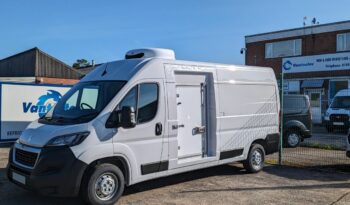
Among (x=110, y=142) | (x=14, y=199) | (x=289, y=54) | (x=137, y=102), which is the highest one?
(x=289, y=54)

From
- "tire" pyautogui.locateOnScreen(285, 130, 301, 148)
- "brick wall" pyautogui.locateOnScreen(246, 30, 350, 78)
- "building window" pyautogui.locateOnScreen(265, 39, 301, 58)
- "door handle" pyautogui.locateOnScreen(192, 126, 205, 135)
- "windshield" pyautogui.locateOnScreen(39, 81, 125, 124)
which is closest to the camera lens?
"windshield" pyautogui.locateOnScreen(39, 81, 125, 124)

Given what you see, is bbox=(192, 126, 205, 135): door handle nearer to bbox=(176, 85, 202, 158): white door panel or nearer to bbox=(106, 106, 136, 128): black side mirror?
bbox=(176, 85, 202, 158): white door panel

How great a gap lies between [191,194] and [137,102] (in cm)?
200

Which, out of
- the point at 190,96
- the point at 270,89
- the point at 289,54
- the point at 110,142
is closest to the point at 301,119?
the point at 270,89

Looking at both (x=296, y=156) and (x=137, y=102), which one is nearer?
(x=137, y=102)

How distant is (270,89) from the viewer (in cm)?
1035

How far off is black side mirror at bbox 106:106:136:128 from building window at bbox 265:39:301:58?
2875cm

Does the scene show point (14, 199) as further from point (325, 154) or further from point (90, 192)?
point (325, 154)

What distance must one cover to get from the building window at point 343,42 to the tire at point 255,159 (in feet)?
77.7

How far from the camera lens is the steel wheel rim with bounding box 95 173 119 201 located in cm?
657

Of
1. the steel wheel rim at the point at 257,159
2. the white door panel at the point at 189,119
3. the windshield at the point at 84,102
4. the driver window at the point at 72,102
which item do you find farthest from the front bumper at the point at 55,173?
the steel wheel rim at the point at 257,159

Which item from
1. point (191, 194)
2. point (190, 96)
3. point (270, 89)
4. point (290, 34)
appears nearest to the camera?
point (191, 194)

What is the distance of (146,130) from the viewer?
7191 mm

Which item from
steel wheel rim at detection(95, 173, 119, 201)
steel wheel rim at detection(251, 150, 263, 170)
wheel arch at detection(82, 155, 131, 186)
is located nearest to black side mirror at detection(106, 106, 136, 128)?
wheel arch at detection(82, 155, 131, 186)
